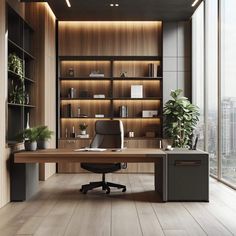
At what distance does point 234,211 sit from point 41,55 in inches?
181

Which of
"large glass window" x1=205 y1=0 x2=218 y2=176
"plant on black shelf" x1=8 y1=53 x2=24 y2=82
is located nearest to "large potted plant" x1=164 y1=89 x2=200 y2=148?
"large glass window" x1=205 y1=0 x2=218 y2=176

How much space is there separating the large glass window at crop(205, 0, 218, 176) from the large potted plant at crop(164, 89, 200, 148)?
46 centimetres

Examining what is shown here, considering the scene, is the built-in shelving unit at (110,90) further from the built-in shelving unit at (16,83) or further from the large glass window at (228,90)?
the large glass window at (228,90)

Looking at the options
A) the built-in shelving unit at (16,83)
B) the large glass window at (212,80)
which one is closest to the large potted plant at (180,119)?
the large glass window at (212,80)

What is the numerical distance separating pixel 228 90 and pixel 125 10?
8.97 feet

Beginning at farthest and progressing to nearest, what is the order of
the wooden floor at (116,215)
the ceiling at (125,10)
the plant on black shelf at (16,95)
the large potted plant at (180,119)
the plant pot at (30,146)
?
the large potted plant at (180,119) → the ceiling at (125,10) → the plant on black shelf at (16,95) → the plant pot at (30,146) → the wooden floor at (116,215)

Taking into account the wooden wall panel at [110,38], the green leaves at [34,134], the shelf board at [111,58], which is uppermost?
the wooden wall panel at [110,38]

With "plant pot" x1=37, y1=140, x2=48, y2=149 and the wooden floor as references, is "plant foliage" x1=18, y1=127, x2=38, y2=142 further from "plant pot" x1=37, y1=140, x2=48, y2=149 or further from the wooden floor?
the wooden floor

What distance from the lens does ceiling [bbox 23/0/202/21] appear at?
763 centimetres

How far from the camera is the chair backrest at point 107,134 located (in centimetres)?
692

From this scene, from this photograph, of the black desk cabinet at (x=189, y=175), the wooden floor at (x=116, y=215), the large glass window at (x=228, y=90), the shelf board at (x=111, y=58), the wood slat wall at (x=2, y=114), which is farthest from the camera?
the shelf board at (x=111, y=58)

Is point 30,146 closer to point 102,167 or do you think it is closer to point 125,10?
point 102,167

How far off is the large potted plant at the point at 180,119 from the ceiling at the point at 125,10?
1.61 meters

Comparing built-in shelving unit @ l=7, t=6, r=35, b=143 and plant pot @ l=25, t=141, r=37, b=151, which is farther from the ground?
built-in shelving unit @ l=7, t=6, r=35, b=143
